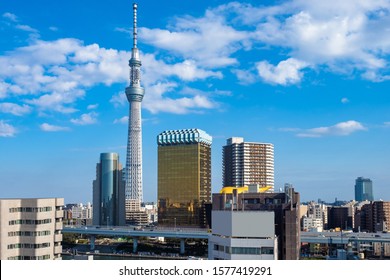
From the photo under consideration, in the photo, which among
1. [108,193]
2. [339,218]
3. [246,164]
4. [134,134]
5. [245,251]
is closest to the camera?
[245,251]

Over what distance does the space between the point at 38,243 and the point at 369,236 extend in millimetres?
35251

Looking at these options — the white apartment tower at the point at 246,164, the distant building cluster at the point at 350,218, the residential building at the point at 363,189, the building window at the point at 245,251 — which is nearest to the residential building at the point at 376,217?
the distant building cluster at the point at 350,218

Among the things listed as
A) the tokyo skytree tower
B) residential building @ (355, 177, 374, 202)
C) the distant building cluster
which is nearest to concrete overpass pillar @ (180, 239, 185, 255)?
the distant building cluster

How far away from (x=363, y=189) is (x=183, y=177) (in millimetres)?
90656

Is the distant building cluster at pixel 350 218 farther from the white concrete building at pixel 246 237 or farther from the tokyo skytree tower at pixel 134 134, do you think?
the white concrete building at pixel 246 237

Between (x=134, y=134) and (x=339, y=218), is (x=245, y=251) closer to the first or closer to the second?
(x=339, y=218)

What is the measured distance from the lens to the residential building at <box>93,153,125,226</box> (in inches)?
3105

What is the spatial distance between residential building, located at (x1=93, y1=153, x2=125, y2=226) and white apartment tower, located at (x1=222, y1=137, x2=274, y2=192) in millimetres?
19335

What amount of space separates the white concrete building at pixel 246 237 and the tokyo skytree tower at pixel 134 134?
8520cm

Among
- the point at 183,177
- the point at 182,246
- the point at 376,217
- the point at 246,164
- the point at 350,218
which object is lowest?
the point at 182,246

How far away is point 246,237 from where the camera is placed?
53.3ft

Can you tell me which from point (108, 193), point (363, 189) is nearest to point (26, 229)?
point (108, 193)

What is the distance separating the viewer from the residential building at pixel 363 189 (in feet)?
469
